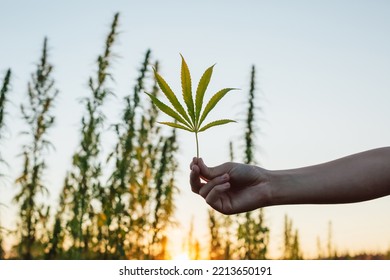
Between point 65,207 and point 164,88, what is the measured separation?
17.9 feet

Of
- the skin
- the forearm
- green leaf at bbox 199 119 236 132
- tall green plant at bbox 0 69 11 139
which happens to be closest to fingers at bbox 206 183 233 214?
the skin

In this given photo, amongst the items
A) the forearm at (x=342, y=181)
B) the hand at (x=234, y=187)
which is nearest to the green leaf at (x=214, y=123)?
the hand at (x=234, y=187)

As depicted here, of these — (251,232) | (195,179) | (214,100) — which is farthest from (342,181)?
(251,232)

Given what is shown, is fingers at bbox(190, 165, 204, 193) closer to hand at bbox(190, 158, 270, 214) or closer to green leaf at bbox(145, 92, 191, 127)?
hand at bbox(190, 158, 270, 214)

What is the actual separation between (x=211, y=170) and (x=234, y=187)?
15 centimetres

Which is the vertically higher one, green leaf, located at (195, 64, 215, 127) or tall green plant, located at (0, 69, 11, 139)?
tall green plant, located at (0, 69, 11, 139)

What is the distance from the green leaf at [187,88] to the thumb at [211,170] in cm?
28

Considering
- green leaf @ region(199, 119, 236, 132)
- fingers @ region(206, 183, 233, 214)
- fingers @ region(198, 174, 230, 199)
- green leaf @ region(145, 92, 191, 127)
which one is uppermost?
green leaf @ region(145, 92, 191, 127)

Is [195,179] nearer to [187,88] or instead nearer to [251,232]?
[187,88]

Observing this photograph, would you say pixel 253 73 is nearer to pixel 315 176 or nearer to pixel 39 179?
pixel 39 179

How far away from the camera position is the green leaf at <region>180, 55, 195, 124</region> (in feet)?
3.66

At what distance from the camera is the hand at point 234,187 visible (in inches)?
57.2

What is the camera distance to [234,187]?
1601 mm

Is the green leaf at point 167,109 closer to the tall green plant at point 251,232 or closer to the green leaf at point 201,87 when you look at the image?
the green leaf at point 201,87
